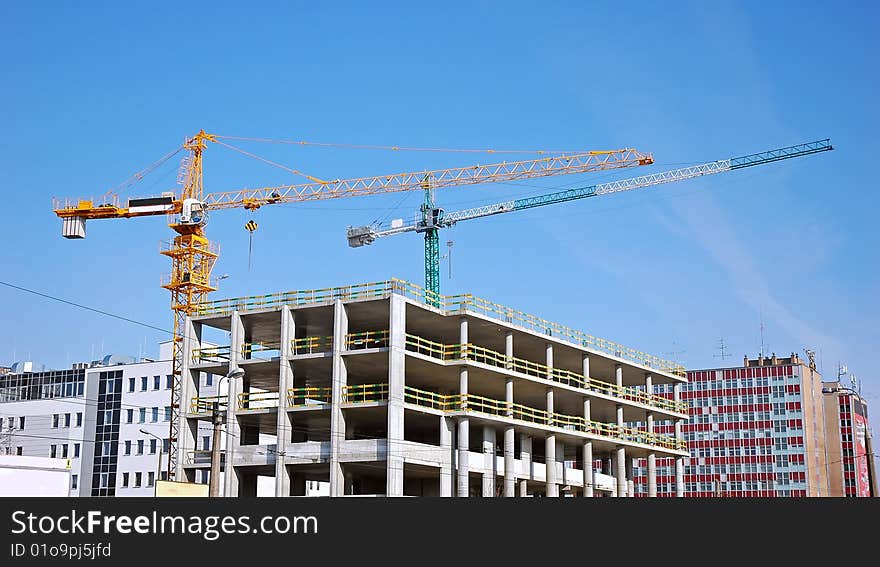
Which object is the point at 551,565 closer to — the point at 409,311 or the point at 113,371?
the point at 409,311

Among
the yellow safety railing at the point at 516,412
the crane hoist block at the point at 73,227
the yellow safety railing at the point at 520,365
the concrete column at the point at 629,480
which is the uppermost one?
the crane hoist block at the point at 73,227

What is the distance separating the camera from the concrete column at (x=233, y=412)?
68.0 m

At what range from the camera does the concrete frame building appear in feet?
214

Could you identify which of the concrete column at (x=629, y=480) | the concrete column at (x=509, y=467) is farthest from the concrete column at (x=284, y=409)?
→ the concrete column at (x=629, y=480)

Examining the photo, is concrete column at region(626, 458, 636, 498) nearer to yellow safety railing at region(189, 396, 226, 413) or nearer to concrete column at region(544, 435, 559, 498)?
concrete column at region(544, 435, 559, 498)

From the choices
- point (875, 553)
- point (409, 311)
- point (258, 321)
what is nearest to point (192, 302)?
point (258, 321)

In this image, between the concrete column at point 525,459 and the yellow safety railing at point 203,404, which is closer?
the yellow safety railing at point 203,404

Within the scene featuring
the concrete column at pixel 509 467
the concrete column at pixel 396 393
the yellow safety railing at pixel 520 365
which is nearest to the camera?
the concrete column at pixel 396 393

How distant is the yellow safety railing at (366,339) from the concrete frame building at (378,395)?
0.16 m

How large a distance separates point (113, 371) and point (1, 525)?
297ft

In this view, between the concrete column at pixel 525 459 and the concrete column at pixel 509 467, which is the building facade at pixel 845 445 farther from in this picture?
the concrete column at pixel 509 467

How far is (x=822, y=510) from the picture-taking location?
28.0 m

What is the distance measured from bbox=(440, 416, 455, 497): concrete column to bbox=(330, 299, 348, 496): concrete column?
6.91m

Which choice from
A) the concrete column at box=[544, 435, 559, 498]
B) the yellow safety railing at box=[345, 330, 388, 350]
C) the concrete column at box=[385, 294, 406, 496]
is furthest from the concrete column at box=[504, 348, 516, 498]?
the concrete column at box=[385, 294, 406, 496]
